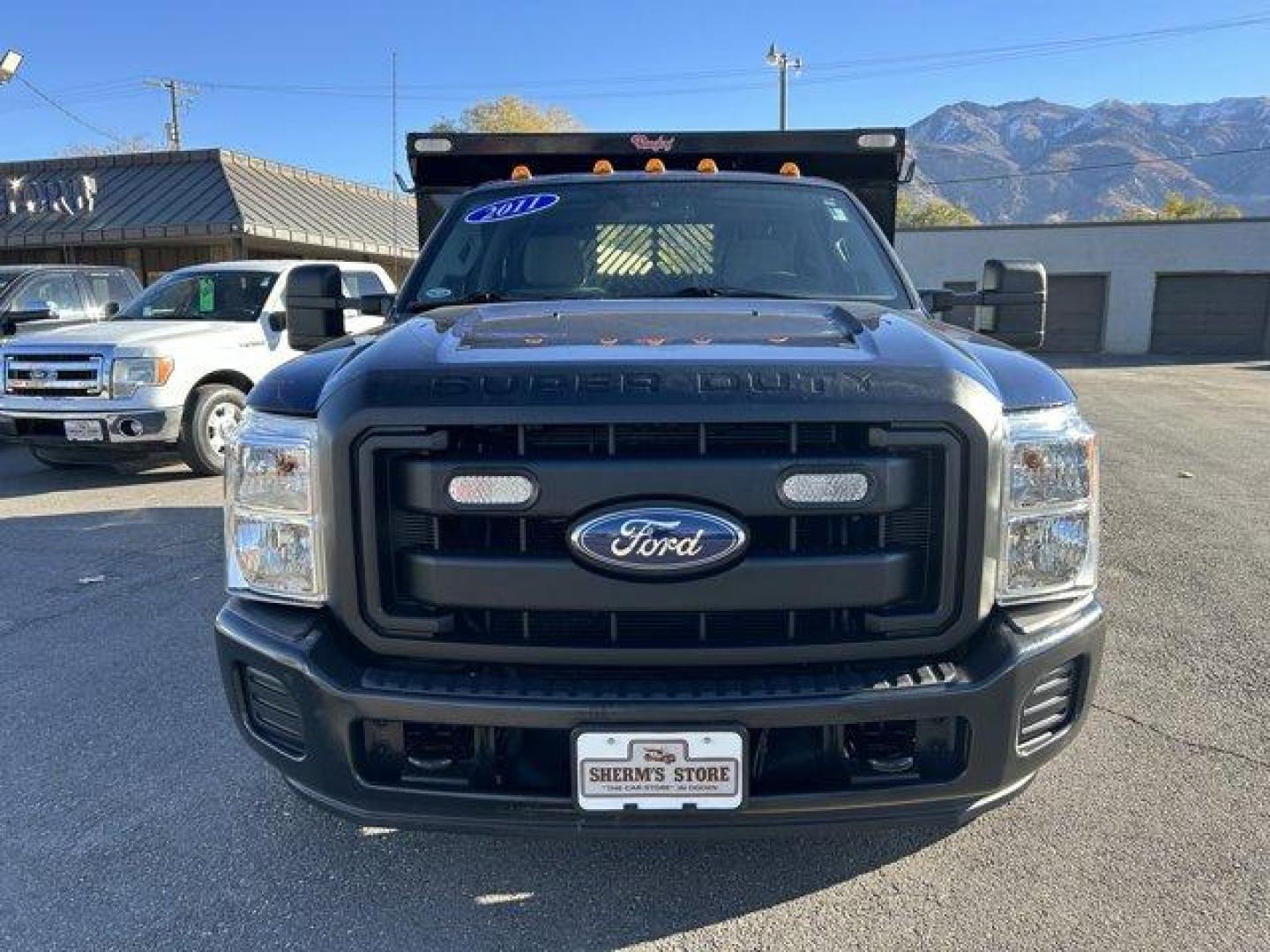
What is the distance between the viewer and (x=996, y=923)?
7.84 ft

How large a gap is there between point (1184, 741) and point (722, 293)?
2.30 m

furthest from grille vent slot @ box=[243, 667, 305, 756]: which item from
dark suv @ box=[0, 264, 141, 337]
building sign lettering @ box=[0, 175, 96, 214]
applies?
building sign lettering @ box=[0, 175, 96, 214]

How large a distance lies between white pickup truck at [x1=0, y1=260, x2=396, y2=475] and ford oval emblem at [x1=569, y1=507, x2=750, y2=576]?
6.09m

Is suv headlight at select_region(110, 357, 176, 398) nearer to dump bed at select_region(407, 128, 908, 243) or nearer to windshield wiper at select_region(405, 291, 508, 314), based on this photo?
dump bed at select_region(407, 128, 908, 243)

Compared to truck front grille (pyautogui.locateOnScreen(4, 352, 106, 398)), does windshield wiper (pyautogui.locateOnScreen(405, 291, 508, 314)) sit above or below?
above

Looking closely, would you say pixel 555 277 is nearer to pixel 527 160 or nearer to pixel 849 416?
pixel 849 416

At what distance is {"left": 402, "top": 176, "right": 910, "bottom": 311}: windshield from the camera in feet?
11.1

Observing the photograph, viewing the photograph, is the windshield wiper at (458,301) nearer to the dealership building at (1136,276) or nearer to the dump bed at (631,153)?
the dump bed at (631,153)

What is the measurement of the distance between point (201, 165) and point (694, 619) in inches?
893

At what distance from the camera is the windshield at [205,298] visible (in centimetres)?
891

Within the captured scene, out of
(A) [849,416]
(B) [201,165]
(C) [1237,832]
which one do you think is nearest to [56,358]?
(A) [849,416]

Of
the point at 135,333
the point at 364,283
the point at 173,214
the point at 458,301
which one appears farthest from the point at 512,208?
the point at 173,214

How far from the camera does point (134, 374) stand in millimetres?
7684

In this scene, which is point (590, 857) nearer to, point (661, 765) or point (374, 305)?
point (661, 765)
